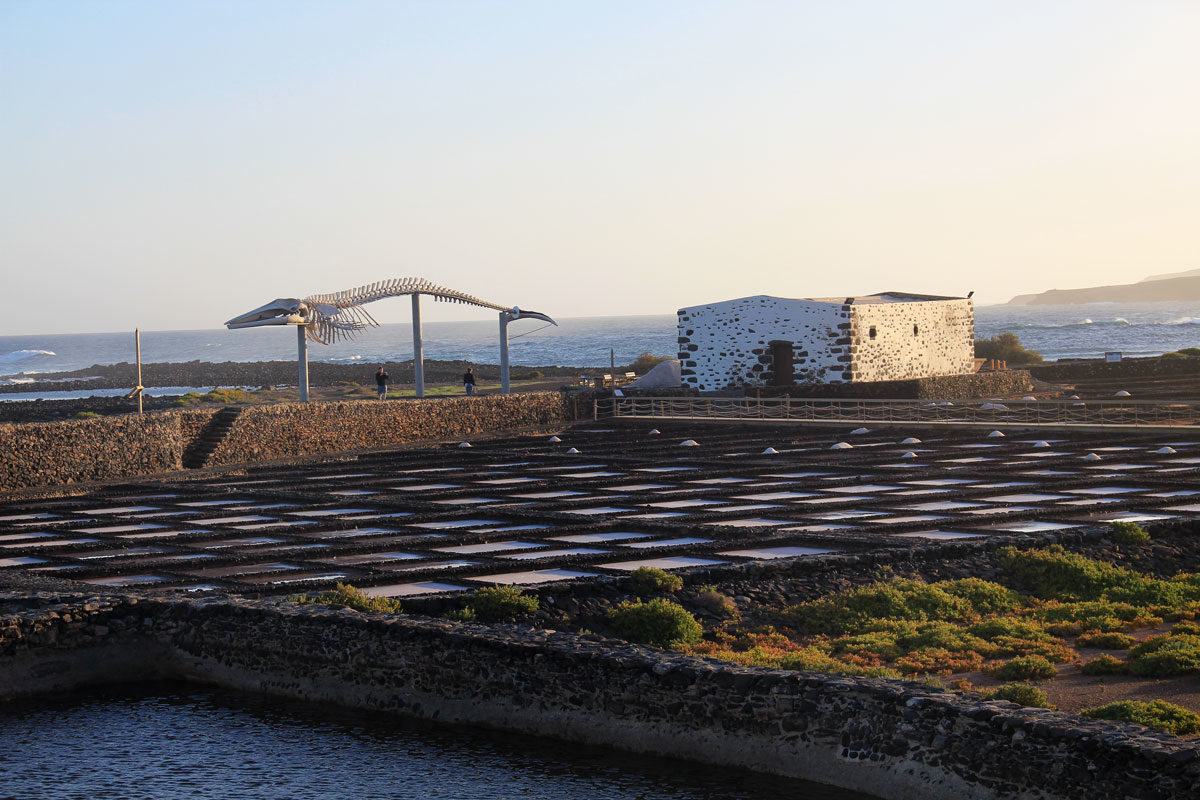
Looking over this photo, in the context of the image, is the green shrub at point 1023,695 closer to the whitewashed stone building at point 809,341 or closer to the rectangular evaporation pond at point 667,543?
the rectangular evaporation pond at point 667,543

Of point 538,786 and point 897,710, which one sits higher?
point 897,710

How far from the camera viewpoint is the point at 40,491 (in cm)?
2348

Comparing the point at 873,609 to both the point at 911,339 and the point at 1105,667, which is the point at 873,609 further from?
the point at 911,339

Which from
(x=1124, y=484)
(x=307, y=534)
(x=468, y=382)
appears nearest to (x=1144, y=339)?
(x=468, y=382)

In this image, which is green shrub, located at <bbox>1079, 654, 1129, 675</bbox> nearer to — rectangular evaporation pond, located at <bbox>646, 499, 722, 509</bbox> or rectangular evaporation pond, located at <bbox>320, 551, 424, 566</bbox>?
rectangular evaporation pond, located at <bbox>320, 551, 424, 566</bbox>

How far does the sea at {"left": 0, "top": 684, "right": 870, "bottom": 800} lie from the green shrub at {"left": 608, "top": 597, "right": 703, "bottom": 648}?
9.51 feet

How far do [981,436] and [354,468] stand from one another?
1406 cm

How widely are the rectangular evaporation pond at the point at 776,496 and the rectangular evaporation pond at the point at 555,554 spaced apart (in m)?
5.02

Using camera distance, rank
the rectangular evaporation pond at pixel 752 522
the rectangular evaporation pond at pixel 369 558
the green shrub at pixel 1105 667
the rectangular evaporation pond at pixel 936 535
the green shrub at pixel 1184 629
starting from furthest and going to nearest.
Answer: the rectangular evaporation pond at pixel 752 522
the rectangular evaporation pond at pixel 936 535
the rectangular evaporation pond at pixel 369 558
the green shrub at pixel 1184 629
the green shrub at pixel 1105 667

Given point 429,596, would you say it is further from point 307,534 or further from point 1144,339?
point 1144,339

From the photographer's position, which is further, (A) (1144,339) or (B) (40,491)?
(A) (1144,339)

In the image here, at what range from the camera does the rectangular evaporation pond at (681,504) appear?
65.2 feet

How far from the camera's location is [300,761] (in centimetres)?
916

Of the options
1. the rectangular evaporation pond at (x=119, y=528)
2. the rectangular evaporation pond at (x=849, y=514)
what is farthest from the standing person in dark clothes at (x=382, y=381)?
the rectangular evaporation pond at (x=849, y=514)
